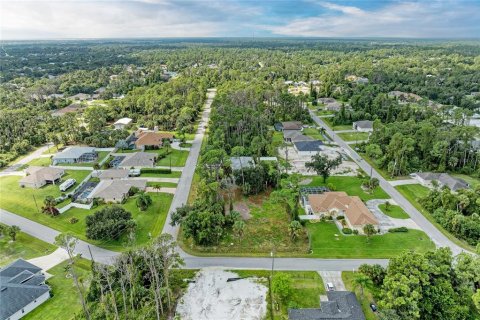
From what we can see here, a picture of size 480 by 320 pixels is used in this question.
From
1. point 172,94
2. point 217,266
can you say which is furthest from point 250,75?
point 217,266

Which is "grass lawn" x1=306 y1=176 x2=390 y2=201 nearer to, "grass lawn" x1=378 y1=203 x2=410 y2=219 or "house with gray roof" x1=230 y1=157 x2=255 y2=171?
"grass lawn" x1=378 y1=203 x2=410 y2=219

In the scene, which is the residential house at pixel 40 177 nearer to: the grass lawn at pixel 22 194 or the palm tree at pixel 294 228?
the grass lawn at pixel 22 194

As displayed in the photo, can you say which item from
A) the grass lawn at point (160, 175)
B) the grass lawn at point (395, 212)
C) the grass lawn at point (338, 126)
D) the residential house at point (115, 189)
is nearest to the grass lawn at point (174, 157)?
the grass lawn at point (160, 175)

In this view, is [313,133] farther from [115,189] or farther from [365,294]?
[365,294]

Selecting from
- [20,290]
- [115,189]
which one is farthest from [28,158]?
[20,290]

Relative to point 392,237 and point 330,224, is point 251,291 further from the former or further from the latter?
point 392,237

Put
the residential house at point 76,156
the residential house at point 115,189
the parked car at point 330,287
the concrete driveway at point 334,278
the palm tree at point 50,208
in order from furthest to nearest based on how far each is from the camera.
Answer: the residential house at point 76,156 → the residential house at point 115,189 → the palm tree at point 50,208 → the concrete driveway at point 334,278 → the parked car at point 330,287

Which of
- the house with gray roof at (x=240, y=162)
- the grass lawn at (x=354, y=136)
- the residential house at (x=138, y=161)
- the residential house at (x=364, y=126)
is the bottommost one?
the residential house at (x=138, y=161)
